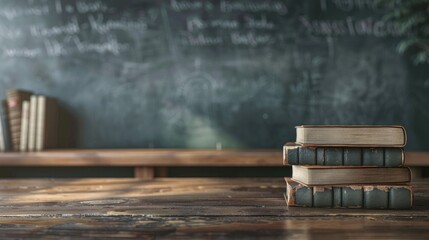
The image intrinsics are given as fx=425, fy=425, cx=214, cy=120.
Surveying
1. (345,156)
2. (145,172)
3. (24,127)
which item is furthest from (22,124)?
(345,156)

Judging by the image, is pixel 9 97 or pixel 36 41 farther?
pixel 36 41

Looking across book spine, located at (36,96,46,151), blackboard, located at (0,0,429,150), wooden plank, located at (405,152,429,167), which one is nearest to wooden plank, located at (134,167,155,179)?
blackboard, located at (0,0,429,150)

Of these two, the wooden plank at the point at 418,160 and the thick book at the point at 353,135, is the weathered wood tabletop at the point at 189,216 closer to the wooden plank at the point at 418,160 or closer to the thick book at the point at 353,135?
the thick book at the point at 353,135

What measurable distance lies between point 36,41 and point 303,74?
6.09 ft

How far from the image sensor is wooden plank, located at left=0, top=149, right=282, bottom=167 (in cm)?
241

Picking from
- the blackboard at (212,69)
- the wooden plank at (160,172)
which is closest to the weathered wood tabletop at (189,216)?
the wooden plank at (160,172)

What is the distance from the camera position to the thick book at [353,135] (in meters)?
0.89

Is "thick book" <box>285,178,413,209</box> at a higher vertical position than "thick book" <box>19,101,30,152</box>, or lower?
lower

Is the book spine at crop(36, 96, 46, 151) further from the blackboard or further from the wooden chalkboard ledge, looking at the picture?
the blackboard

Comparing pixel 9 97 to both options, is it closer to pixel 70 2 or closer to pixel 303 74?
pixel 70 2

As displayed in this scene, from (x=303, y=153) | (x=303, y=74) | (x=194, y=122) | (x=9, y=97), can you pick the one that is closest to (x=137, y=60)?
(x=194, y=122)

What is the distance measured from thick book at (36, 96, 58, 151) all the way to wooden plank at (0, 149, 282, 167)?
17 cm

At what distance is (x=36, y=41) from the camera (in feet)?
9.75

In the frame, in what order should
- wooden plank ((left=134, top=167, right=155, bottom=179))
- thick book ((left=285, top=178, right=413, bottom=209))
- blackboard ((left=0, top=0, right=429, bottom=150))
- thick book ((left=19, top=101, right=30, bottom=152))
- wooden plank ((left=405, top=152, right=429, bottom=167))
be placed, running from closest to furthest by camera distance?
thick book ((left=285, top=178, right=413, bottom=209)), wooden plank ((left=405, top=152, right=429, bottom=167)), wooden plank ((left=134, top=167, right=155, bottom=179)), thick book ((left=19, top=101, right=30, bottom=152)), blackboard ((left=0, top=0, right=429, bottom=150))
